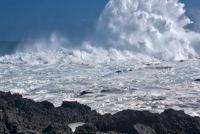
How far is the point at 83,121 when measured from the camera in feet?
56.2

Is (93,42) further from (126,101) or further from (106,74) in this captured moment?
(126,101)

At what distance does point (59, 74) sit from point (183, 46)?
91.3 ft

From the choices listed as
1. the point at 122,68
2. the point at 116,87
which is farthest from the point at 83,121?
the point at 122,68

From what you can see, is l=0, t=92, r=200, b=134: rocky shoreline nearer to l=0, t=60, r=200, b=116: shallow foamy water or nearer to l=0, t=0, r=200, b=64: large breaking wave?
l=0, t=60, r=200, b=116: shallow foamy water

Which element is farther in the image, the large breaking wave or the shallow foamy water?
the large breaking wave

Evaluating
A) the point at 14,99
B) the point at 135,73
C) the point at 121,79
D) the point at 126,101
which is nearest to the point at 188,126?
the point at 14,99

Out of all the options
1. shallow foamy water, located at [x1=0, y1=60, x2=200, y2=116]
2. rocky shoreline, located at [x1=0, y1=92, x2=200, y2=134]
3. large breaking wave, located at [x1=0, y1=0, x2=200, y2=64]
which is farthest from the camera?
large breaking wave, located at [x1=0, y1=0, x2=200, y2=64]

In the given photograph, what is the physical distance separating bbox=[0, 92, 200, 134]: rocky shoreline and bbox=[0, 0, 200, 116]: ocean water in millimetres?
4211

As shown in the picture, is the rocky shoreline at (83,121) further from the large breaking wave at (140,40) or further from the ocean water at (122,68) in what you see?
the large breaking wave at (140,40)

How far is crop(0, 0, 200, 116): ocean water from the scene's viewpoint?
24.8m

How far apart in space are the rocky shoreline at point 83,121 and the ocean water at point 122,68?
4211 millimetres

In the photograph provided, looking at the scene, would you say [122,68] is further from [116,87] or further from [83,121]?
[83,121]

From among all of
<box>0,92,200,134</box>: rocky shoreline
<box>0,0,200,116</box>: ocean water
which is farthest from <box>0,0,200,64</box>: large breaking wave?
<box>0,92,200,134</box>: rocky shoreline

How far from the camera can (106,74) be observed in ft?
125
